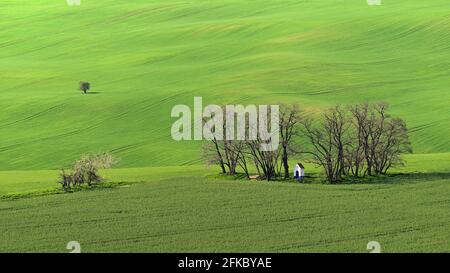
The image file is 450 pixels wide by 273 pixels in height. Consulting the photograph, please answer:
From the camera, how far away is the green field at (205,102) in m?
26.8

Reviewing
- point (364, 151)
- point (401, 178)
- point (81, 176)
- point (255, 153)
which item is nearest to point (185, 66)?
point (255, 153)

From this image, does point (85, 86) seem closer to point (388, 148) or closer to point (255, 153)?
point (255, 153)

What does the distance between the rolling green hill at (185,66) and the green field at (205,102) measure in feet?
0.62

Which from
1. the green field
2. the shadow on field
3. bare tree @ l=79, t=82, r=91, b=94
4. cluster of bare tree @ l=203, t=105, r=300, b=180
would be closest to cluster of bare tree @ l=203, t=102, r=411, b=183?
cluster of bare tree @ l=203, t=105, r=300, b=180

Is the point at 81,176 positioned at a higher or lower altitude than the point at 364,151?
lower

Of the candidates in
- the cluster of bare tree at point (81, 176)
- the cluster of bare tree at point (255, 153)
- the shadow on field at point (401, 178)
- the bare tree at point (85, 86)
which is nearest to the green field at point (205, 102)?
the shadow on field at point (401, 178)

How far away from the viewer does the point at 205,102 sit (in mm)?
56844

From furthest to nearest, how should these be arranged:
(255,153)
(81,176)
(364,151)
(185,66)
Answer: (185,66)
(255,153)
(364,151)
(81,176)

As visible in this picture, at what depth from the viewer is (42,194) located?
3325 centimetres

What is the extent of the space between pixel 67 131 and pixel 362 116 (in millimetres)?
22604

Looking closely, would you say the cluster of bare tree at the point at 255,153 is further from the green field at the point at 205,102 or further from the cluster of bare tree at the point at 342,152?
the green field at the point at 205,102

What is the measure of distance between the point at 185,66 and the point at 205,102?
14.7 meters
